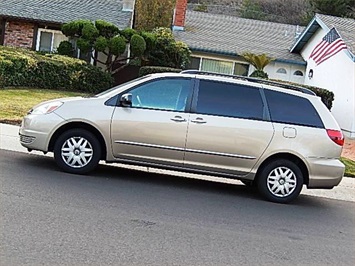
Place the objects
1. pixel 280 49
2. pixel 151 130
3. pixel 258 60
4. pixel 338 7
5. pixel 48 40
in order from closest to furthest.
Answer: pixel 151 130, pixel 258 60, pixel 48 40, pixel 280 49, pixel 338 7

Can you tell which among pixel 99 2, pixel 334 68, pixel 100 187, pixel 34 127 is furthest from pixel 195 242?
pixel 99 2

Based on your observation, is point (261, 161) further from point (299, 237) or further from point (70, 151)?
point (70, 151)

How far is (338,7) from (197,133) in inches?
1333

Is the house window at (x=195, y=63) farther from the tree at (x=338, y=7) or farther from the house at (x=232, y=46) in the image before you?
the tree at (x=338, y=7)

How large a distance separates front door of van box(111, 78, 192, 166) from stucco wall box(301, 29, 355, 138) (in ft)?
41.6

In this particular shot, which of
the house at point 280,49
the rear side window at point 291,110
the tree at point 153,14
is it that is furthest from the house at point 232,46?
the rear side window at point 291,110

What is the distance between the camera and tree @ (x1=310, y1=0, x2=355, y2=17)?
39875 millimetres

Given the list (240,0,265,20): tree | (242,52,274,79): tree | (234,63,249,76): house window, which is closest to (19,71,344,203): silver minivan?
(242,52,274,79): tree

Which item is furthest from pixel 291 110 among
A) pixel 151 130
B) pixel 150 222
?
pixel 150 222

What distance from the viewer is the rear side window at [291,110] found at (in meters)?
9.19

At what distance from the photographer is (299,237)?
23.4 feet

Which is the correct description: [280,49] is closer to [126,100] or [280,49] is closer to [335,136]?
[335,136]

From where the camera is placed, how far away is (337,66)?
22188mm

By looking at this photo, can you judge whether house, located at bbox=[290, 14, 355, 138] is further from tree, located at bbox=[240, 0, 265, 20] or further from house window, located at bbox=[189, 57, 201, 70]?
tree, located at bbox=[240, 0, 265, 20]
